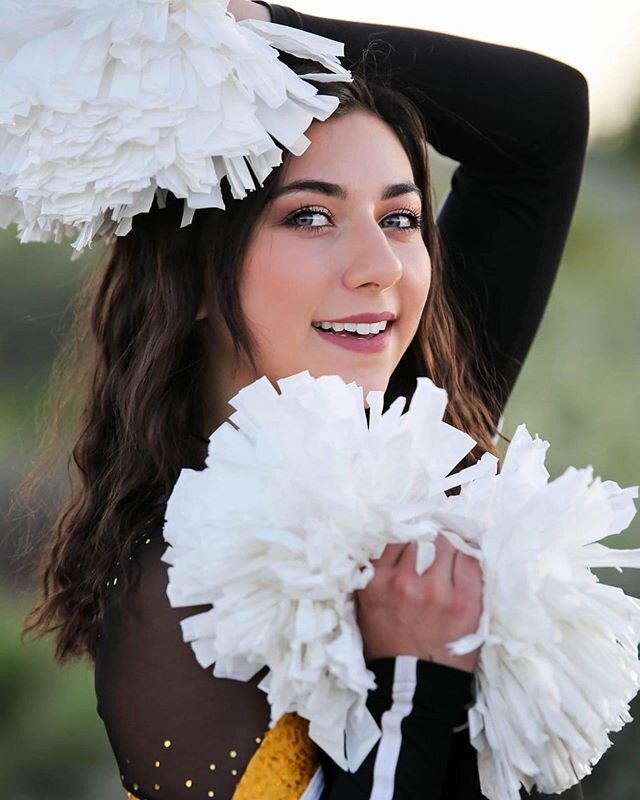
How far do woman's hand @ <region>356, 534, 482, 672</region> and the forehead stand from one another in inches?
25.4

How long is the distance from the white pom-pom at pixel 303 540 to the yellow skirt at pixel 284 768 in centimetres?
11

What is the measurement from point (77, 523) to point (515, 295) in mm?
870

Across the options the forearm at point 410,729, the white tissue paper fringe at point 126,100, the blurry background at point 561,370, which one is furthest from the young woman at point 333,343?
the blurry background at point 561,370

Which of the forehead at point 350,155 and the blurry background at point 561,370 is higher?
the forehead at point 350,155

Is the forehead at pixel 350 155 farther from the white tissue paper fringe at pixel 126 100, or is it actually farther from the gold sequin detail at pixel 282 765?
the gold sequin detail at pixel 282 765

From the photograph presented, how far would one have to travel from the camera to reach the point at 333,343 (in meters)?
1.69

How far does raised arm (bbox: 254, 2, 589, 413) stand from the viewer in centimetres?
189

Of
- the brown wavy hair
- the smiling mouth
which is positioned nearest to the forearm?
the brown wavy hair

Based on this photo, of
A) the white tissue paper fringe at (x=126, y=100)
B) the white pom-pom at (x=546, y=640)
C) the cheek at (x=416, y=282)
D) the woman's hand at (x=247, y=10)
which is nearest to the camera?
the white pom-pom at (x=546, y=640)

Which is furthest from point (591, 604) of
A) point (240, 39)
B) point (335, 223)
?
point (240, 39)

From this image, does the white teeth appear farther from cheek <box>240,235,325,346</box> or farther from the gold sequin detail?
the gold sequin detail

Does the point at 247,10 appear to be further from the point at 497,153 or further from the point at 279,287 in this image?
the point at 497,153

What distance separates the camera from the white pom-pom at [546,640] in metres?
1.21

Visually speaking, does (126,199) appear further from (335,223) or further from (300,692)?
(300,692)
